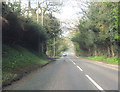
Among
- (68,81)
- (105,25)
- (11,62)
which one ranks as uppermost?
(105,25)

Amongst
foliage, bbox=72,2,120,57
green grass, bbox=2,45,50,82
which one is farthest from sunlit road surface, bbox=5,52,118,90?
foliage, bbox=72,2,120,57

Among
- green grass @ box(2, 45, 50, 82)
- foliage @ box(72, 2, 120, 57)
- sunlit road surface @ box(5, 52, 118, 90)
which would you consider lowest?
sunlit road surface @ box(5, 52, 118, 90)

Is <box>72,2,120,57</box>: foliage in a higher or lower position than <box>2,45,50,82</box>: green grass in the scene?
higher

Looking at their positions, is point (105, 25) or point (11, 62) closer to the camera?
point (11, 62)

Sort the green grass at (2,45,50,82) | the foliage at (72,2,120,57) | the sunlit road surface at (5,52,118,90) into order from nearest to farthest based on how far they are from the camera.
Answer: the sunlit road surface at (5,52,118,90), the green grass at (2,45,50,82), the foliage at (72,2,120,57)

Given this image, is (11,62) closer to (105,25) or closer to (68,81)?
(68,81)

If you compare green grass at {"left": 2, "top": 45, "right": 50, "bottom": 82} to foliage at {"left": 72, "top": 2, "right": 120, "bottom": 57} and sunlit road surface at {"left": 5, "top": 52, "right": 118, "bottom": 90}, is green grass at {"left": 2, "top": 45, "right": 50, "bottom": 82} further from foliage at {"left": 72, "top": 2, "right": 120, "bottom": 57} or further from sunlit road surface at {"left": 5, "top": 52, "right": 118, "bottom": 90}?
foliage at {"left": 72, "top": 2, "right": 120, "bottom": 57}

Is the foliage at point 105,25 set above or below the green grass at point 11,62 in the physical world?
above

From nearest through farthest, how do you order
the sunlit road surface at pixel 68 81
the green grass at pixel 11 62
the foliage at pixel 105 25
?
the sunlit road surface at pixel 68 81, the green grass at pixel 11 62, the foliage at pixel 105 25

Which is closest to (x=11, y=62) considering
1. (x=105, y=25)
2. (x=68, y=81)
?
(x=68, y=81)

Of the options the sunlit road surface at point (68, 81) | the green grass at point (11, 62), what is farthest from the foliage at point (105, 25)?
the green grass at point (11, 62)

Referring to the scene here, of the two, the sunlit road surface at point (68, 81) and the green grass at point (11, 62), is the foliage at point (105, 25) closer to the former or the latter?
the sunlit road surface at point (68, 81)

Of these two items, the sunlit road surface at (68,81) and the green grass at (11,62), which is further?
the green grass at (11,62)

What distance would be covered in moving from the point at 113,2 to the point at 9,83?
14973 millimetres
